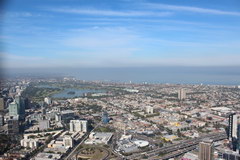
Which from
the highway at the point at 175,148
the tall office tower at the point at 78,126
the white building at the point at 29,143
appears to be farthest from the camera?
the tall office tower at the point at 78,126

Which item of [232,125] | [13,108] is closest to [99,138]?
[13,108]

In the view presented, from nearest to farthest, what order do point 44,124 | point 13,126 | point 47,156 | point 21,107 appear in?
1. point 47,156
2. point 13,126
3. point 44,124
4. point 21,107

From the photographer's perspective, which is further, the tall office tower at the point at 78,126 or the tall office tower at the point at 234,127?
the tall office tower at the point at 78,126

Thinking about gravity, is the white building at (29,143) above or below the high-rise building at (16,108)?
below

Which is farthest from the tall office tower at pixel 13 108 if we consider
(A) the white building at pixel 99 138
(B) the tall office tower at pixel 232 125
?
(B) the tall office tower at pixel 232 125

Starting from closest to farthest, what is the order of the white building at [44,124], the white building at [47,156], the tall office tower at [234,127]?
the white building at [47,156] < the tall office tower at [234,127] < the white building at [44,124]

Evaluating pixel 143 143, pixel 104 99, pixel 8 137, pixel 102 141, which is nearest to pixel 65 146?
pixel 102 141

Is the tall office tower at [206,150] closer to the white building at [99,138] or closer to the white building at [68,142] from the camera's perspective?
the white building at [99,138]

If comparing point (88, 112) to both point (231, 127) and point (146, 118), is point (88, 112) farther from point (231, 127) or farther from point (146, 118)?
point (231, 127)

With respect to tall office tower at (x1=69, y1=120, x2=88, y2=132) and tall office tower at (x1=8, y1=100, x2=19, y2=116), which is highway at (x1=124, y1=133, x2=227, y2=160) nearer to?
tall office tower at (x1=69, y1=120, x2=88, y2=132)

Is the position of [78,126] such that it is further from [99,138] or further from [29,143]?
[29,143]

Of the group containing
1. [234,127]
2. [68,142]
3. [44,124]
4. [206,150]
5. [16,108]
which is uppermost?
[16,108]
